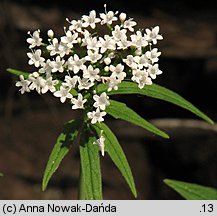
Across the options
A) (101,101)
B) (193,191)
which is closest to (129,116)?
(101,101)

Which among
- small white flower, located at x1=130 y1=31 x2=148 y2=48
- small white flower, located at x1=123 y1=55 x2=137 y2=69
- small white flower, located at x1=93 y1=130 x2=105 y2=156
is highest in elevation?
small white flower, located at x1=130 y1=31 x2=148 y2=48

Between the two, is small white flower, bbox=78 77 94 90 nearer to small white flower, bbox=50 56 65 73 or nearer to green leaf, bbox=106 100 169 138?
small white flower, bbox=50 56 65 73

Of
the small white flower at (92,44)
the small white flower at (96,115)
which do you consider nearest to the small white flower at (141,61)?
the small white flower at (92,44)

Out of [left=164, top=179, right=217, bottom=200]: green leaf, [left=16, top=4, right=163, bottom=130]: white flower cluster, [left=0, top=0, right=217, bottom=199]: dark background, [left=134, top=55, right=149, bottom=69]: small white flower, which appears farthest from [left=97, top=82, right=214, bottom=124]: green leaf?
[left=0, top=0, right=217, bottom=199]: dark background

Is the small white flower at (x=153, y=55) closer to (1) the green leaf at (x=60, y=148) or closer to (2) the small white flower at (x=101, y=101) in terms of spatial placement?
(2) the small white flower at (x=101, y=101)

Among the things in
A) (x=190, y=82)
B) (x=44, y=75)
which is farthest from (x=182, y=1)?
(x=44, y=75)

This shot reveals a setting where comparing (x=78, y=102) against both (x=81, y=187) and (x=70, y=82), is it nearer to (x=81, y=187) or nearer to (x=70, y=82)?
(x=70, y=82)
